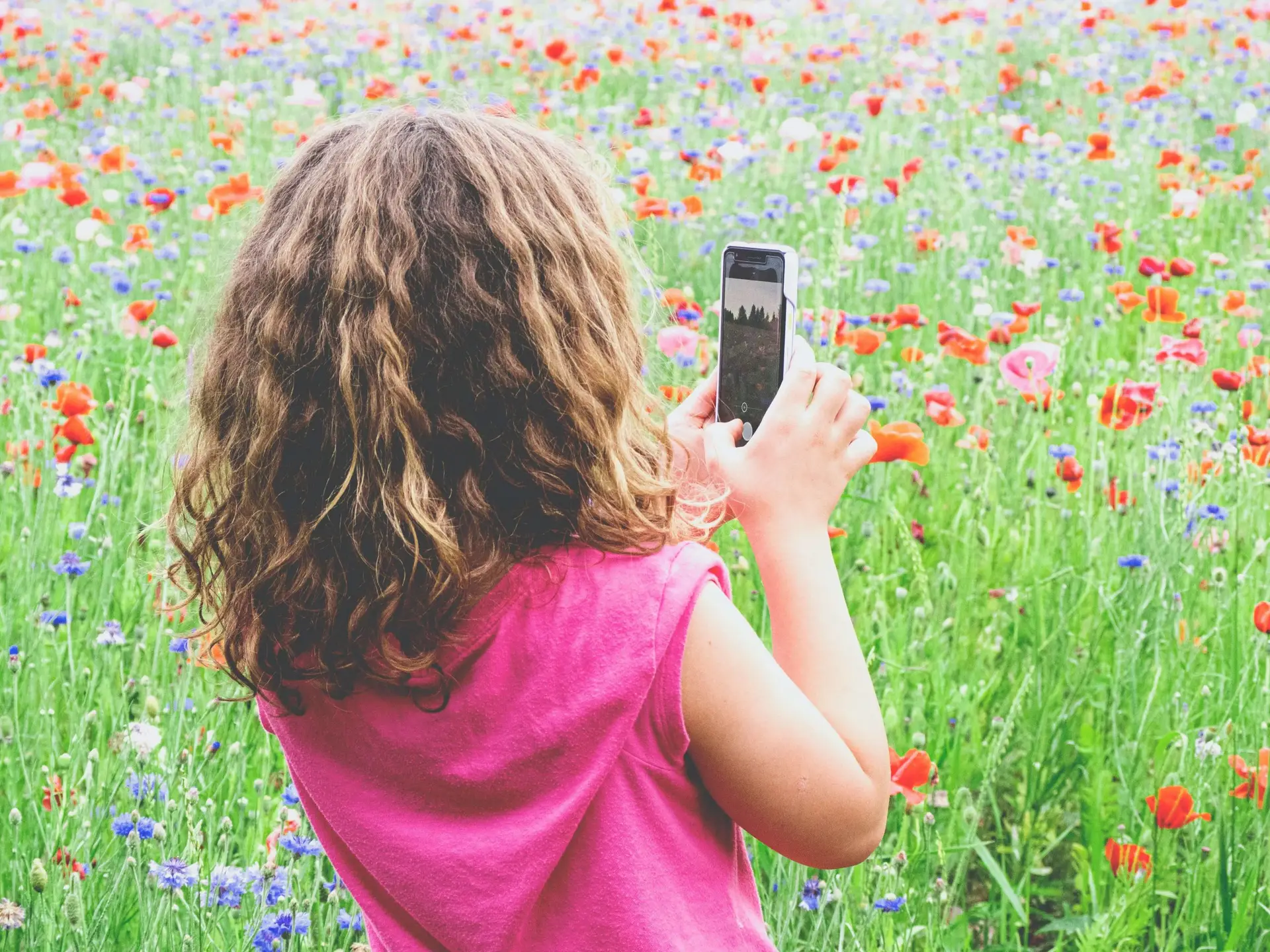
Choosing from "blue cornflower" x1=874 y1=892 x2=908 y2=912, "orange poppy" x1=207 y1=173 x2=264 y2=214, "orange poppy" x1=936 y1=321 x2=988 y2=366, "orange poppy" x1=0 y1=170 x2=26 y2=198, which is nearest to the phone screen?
"blue cornflower" x1=874 y1=892 x2=908 y2=912

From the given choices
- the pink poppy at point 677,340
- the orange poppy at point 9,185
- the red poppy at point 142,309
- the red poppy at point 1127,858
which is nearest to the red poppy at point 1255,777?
the red poppy at point 1127,858

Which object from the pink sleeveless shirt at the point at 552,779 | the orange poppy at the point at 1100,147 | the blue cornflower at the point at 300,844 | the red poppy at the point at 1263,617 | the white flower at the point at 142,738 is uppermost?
the pink sleeveless shirt at the point at 552,779

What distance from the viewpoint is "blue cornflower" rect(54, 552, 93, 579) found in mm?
1835

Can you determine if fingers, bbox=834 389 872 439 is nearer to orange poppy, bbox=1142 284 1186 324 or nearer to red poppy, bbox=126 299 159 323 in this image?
orange poppy, bbox=1142 284 1186 324

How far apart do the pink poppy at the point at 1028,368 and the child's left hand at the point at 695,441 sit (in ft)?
3.71

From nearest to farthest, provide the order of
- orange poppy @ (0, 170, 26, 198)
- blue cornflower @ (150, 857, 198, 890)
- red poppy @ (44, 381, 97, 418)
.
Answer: blue cornflower @ (150, 857, 198, 890) → red poppy @ (44, 381, 97, 418) → orange poppy @ (0, 170, 26, 198)

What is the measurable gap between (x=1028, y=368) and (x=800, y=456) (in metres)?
1.33

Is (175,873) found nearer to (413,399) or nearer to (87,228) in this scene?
(413,399)

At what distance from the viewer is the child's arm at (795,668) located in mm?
938

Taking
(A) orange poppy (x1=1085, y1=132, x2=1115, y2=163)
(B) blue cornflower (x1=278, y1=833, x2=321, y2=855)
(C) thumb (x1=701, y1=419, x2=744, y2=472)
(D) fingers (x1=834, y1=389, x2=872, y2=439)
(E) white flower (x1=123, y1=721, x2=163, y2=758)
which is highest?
(D) fingers (x1=834, y1=389, x2=872, y2=439)

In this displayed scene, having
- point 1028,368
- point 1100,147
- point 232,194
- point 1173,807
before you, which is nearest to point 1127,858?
point 1173,807

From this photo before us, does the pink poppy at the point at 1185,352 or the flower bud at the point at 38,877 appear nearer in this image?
the flower bud at the point at 38,877

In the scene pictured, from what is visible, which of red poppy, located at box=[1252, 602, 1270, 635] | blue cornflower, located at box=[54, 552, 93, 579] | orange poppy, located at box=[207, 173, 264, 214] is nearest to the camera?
red poppy, located at box=[1252, 602, 1270, 635]

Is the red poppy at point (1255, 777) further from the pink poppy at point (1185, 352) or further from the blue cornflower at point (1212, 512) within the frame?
the pink poppy at point (1185, 352)
